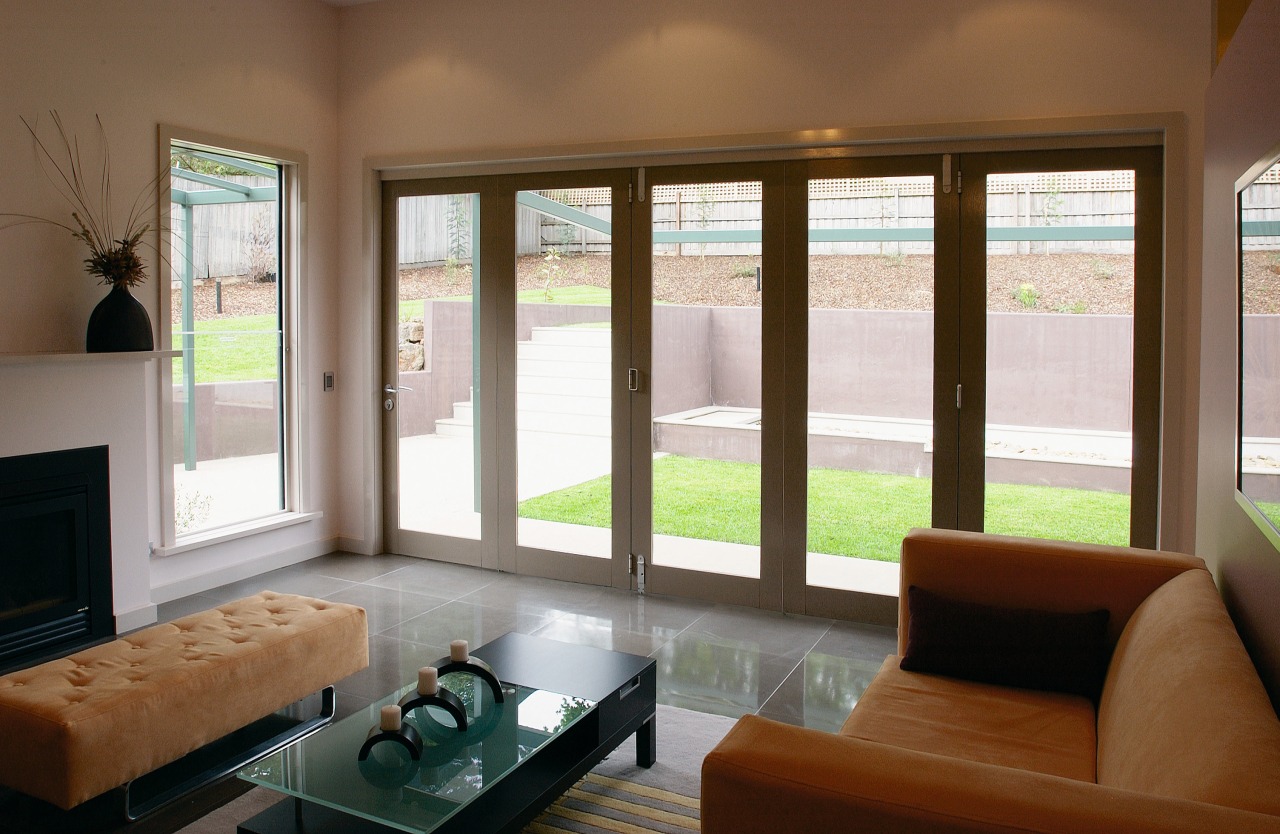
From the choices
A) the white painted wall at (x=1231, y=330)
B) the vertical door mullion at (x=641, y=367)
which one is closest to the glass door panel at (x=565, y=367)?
the vertical door mullion at (x=641, y=367)

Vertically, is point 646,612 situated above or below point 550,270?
below

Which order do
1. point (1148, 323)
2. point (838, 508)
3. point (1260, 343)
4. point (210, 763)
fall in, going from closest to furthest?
point (1260, 343) → point (210, 763) → point (1148, 323) → point (838, 508)

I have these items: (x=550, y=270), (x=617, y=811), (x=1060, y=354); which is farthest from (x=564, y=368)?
(x=617, y=811)

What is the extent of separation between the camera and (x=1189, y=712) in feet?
5.86

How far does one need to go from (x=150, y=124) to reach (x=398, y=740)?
3.56m

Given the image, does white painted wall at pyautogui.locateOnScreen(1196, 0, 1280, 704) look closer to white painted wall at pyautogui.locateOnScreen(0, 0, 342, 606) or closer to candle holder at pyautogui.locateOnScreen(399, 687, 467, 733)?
candle holder at pyautogui.locateOnScreen(399, 687, 467, 733)

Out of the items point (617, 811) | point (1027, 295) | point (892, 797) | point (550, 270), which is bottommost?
point (617, 811)

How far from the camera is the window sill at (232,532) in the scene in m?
4.85

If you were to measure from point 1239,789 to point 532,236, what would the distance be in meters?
4.39

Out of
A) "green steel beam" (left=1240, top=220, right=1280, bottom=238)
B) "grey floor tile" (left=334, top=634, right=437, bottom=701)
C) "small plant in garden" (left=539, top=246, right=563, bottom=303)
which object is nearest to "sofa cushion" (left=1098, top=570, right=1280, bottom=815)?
"green steel beam" (left=1240, top=220, right=1280, bottom=238)

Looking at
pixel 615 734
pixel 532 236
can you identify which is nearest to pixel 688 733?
pixel 615 734

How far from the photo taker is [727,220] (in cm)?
485

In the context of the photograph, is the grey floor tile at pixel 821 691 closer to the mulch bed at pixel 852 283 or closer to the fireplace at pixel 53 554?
the mulch bed at pixel 852 283

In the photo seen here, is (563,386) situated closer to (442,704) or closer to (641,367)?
(641,367)
